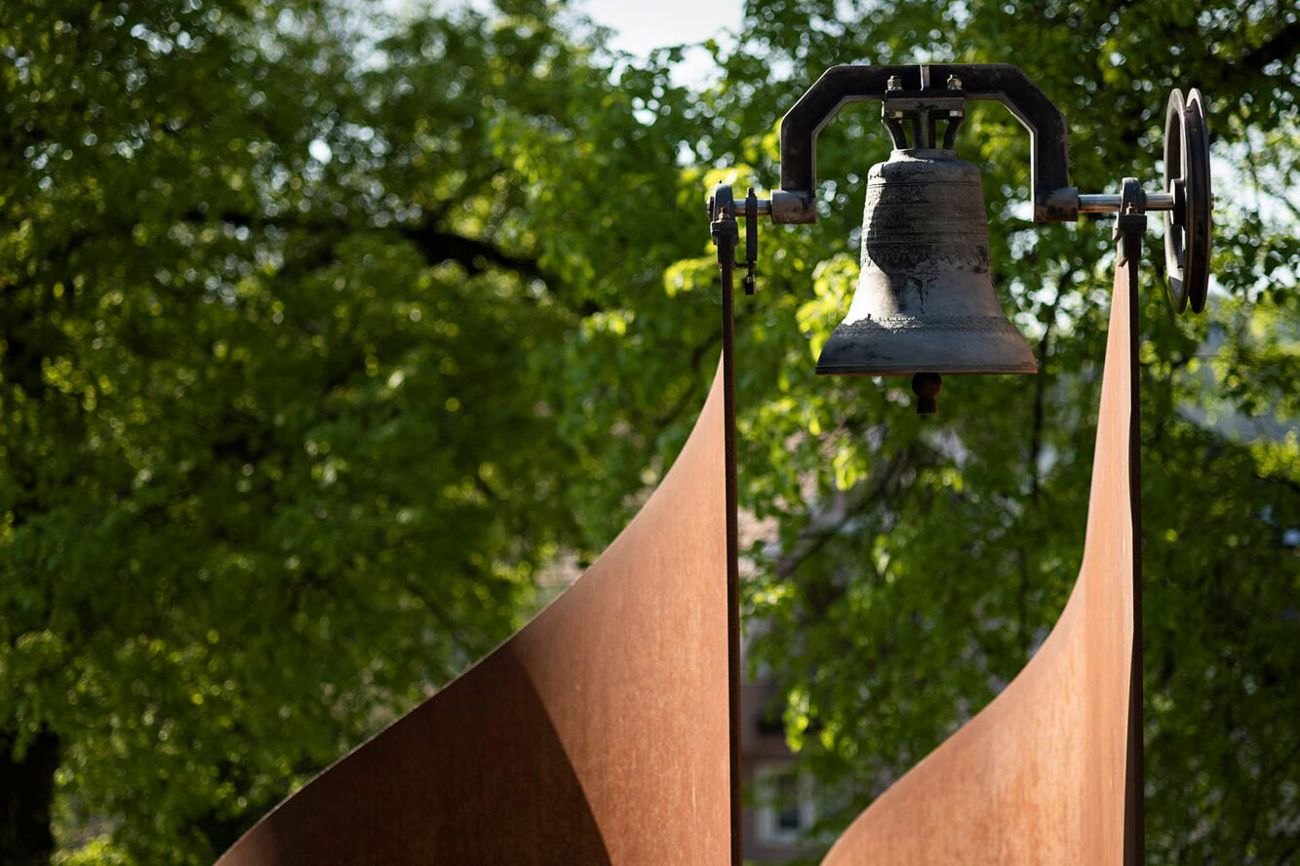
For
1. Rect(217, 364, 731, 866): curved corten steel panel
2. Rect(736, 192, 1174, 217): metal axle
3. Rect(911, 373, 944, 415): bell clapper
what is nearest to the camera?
Rect(736, 192, 1174, 217): metal axle

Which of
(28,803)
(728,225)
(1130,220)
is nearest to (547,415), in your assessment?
(28,803)

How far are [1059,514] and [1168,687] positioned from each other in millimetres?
1081

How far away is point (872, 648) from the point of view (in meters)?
9.30

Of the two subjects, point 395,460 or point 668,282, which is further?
point 395,460

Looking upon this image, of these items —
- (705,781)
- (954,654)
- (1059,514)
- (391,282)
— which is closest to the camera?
(705,781)

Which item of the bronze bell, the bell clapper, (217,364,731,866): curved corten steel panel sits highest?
the bronze bell

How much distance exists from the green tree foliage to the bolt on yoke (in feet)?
11.5

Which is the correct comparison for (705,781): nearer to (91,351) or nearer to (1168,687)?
(1168,687)

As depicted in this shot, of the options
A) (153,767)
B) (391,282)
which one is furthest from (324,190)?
(153,767)

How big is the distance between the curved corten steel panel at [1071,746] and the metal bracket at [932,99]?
1.07 ft

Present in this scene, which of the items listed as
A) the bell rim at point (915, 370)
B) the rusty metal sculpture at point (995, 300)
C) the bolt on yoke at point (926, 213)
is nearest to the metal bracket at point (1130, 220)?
the rusty metal sculpture at point (995, 300)

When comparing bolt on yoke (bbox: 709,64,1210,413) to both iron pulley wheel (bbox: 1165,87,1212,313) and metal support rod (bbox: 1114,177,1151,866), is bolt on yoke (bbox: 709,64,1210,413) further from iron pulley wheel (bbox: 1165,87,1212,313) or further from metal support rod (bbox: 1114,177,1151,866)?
metal support rod (bbox: 1114,177,1151,866)

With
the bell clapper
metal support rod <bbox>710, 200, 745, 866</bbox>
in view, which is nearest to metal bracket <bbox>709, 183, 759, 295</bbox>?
metal support rod <bbox>710, 200, 745, 866</bbox>

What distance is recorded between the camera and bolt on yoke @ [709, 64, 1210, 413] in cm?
347
